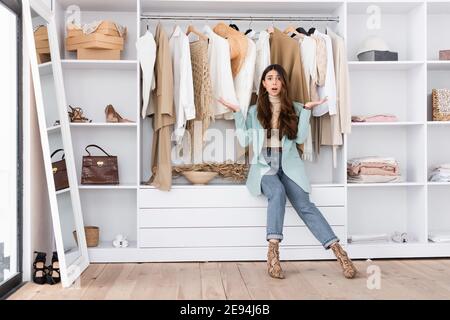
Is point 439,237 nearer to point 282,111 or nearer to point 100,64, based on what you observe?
point 282,111

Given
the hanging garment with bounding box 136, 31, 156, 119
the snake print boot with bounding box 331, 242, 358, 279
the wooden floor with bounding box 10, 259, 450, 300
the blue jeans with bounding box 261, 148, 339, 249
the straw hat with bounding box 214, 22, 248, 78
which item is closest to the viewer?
the wooden floor with bounding box 10, 259, 450, 300

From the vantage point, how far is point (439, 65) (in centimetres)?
410

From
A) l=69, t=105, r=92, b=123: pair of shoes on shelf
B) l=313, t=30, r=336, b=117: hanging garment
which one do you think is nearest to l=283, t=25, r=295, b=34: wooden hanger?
l=313, t=30, r=336, b=117: hanging garment

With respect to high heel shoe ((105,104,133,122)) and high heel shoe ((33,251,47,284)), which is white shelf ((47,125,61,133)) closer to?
high heel shoe ((105,104,133,122))

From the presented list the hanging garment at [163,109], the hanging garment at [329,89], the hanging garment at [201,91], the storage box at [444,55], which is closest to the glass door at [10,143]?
the hanging garment at [163,109]

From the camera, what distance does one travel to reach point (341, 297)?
283cm

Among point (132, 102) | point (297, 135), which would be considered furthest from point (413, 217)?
point (132, 102)

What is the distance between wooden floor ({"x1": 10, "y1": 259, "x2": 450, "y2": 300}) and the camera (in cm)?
288

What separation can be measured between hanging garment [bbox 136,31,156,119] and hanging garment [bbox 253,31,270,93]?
721mm

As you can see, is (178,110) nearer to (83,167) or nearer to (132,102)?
(132,102)

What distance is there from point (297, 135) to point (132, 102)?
1.27 metres

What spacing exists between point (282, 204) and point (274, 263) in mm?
415

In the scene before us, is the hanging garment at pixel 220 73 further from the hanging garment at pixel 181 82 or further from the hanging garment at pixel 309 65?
the hanging garment at pixel 309 65

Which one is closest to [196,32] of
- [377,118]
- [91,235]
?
[377,118]
